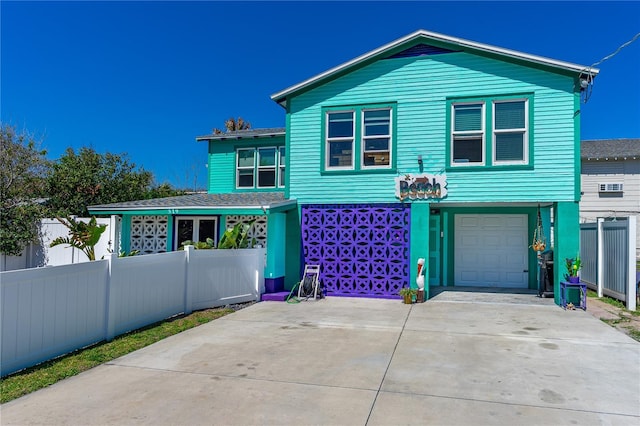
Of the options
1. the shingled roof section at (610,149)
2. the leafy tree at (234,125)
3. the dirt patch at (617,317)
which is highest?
the leafy tree at (234,125)

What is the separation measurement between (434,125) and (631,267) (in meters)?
5.64

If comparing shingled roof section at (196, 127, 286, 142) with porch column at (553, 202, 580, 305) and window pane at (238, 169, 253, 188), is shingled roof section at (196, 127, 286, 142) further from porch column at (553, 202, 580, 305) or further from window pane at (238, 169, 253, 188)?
porch column at (553, 202, 580, 305)

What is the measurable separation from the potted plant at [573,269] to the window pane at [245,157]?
1045cm

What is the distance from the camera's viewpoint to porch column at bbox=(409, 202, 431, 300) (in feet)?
35.9

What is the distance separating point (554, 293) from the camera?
10398 mm

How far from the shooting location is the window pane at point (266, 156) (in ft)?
48.8

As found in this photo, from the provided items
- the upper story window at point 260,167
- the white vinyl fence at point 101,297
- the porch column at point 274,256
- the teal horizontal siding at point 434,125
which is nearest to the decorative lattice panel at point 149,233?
→ the upper story window at point 260,167

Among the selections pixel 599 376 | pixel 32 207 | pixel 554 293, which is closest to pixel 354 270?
pixel 554 293

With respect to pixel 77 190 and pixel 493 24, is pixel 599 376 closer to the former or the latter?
pixel 493 24

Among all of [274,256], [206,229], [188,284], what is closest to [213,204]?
[206,229]

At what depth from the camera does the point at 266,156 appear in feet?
49.2

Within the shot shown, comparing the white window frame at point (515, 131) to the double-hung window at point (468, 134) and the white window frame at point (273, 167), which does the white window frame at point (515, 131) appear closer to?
the double-hung window at point (468, 134)

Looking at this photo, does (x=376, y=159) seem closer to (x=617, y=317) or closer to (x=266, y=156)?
(x=266, y=156)

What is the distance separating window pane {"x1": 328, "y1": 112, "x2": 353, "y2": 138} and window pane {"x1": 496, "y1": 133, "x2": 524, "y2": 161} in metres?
3.91
